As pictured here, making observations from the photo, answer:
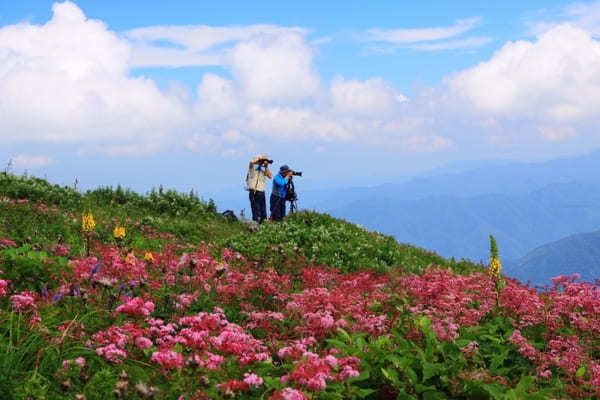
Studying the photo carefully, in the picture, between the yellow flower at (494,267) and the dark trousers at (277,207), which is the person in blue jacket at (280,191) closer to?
the dark trousers at (277,207)

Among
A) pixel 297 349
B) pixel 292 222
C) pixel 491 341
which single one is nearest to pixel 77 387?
pixel 297 349

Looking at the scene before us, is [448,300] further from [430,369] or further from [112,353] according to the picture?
[112,353]

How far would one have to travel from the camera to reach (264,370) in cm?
489

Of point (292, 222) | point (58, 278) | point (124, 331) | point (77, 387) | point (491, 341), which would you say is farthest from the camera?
point (292, 222)

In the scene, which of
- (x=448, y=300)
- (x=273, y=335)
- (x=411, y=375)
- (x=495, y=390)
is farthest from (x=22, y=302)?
(x=448, y=300)

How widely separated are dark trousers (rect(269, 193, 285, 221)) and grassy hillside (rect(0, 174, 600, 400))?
14508mm

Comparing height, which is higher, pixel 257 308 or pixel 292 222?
pixel 292 222

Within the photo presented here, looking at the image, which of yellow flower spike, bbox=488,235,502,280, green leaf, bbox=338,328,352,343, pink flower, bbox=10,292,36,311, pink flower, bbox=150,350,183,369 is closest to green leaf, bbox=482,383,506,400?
green leaf, bbox=338,328,352,343

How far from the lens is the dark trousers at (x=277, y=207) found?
25.0 m

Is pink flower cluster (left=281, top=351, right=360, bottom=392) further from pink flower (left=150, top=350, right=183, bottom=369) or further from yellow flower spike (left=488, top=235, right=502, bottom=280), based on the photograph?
yellow flower spike (left=488, top=235, right=502, bottom=280)

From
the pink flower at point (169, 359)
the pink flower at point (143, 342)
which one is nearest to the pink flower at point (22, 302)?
the pink flower at point (143, 342)

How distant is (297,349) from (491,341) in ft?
9.27

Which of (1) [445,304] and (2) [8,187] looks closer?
(1) [445,304]

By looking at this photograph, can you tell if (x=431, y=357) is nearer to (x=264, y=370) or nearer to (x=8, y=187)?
(x=264, y=370)
